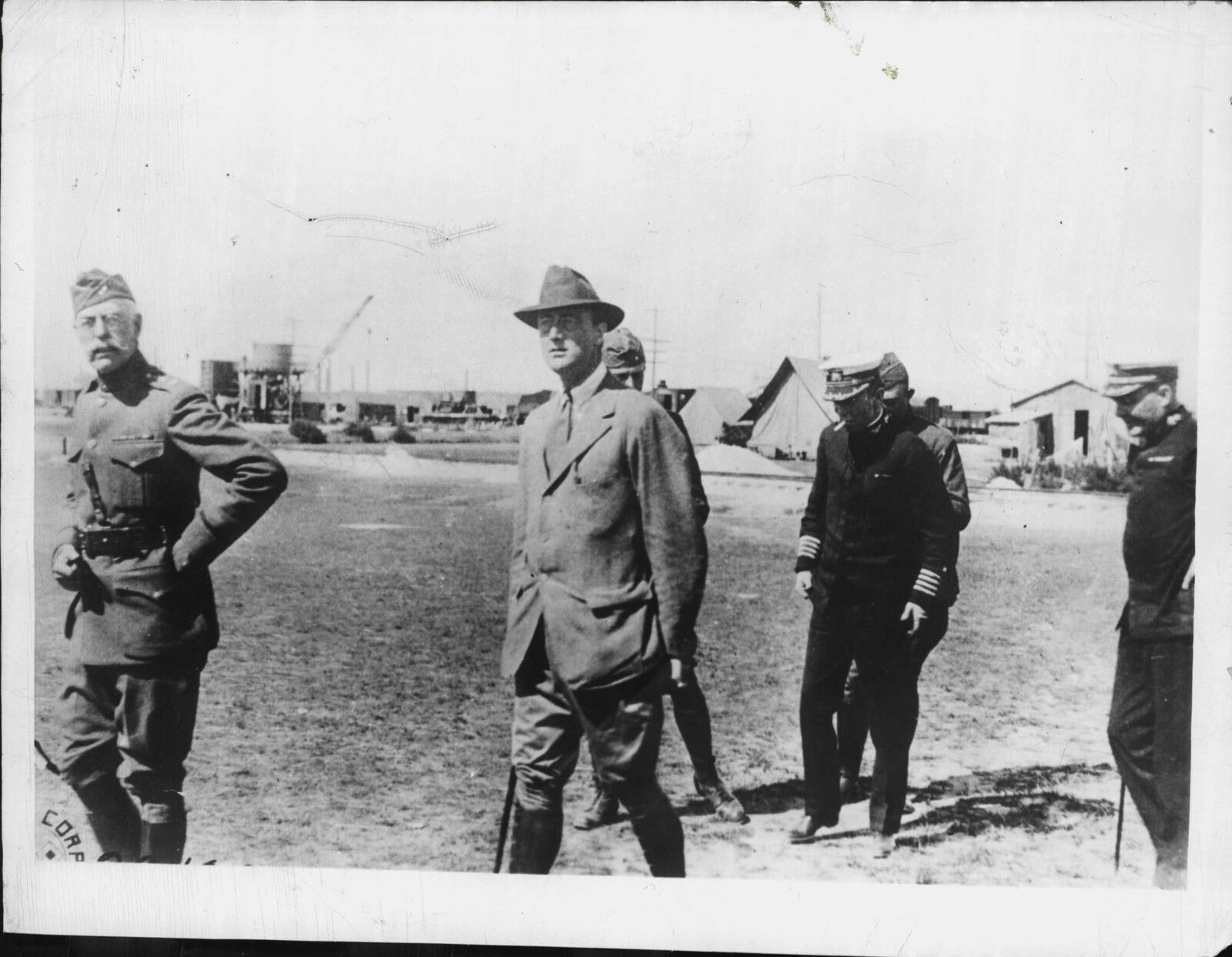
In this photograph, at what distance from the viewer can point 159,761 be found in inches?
135

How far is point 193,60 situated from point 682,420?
2.06m

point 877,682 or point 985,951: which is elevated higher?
point 877,682

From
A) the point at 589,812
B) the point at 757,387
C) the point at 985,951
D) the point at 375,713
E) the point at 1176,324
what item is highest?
the point at 1176,324

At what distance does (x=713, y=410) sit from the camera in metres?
3.42

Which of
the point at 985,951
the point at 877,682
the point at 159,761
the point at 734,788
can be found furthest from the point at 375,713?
the point at 985,951

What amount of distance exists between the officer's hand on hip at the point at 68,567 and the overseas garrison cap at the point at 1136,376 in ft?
11.6

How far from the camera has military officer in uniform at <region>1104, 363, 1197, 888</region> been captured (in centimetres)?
336

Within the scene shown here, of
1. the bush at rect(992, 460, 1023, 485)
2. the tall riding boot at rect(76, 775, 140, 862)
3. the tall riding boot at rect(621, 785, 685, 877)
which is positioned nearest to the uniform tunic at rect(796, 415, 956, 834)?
the bush at rect(992, 460, 1023, 485)

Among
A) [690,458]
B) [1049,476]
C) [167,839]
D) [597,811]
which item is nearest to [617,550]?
[690,458]

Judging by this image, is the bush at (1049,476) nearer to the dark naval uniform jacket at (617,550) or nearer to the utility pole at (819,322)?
the utility pole at (819,322)

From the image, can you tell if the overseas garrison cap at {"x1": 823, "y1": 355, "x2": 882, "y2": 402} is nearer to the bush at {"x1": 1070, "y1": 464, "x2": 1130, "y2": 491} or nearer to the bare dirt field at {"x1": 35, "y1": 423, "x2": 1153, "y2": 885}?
the bare dirt field at {"x1": 35, "y1": 423, "x2": 1153, "y2": 885}

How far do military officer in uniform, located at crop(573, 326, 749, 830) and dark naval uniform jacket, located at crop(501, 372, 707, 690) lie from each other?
0.19ft

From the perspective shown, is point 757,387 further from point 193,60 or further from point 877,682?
point 193,60

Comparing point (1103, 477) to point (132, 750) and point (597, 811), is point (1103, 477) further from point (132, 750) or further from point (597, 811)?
point (132, 750)
